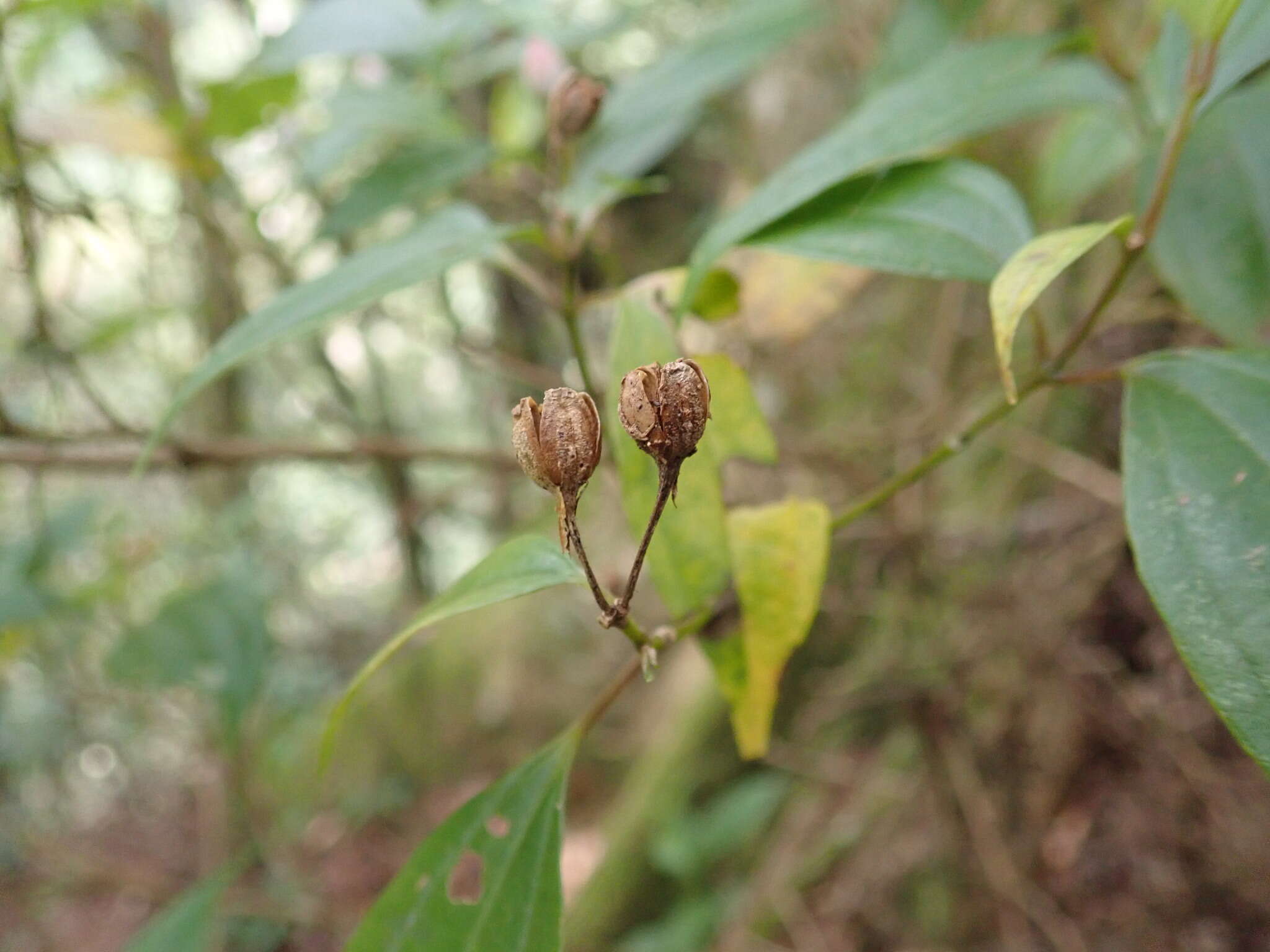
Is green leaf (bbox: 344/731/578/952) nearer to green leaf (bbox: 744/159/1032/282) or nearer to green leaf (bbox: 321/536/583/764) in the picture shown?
green leaf (bbox: 321/536/583/764)

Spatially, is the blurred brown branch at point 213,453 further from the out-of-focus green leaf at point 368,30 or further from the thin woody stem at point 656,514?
the thin woody stem at point 656,514

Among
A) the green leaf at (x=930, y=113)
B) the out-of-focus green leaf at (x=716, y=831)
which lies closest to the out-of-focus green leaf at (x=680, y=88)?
the green leaf at (x=930, y=113)

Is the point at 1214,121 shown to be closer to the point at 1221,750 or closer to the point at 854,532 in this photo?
the point at 854,532

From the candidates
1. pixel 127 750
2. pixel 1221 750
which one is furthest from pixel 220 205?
pixel 127 750

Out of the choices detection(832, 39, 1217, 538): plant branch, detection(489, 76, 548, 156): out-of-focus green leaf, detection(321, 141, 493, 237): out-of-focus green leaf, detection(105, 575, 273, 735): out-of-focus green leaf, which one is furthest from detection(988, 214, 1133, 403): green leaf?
detection(105, 575, 273, 735): out-of-focus green leaf

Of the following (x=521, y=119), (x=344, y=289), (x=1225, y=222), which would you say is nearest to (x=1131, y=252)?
(x=1225, y=222)
